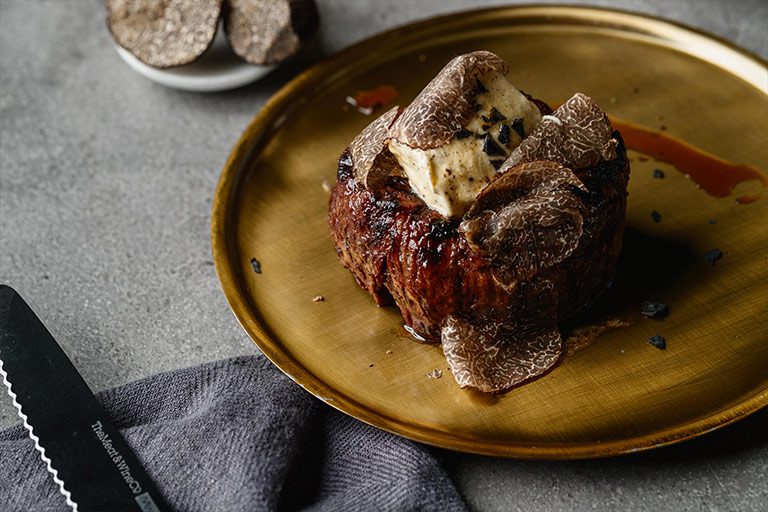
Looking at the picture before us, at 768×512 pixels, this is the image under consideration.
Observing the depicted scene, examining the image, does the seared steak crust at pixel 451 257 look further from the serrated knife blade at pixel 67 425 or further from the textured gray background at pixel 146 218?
the serrated knife blade at pixel 67 425

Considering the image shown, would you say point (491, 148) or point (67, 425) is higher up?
point (491, 148)

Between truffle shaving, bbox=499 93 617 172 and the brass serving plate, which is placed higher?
truffle shaving, bbox=499 93 617 172

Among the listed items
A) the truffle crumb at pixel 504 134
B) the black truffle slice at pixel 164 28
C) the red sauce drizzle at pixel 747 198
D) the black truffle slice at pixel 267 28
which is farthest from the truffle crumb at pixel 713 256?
the black truffle slice at pixel 164 28

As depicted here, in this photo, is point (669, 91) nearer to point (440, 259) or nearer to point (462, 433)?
point (440, 259)

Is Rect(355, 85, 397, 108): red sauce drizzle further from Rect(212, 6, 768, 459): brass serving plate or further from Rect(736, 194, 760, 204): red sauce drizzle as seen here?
Rect(736, 194, 760, 204): red sauce drizzle

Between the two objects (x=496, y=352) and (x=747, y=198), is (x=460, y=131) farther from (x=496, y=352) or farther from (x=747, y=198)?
(x=747, y=198)

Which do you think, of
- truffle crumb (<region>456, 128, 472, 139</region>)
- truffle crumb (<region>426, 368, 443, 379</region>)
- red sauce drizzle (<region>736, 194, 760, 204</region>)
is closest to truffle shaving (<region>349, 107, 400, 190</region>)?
truffle crumb (<region>456, 128, 472, 139</region>)

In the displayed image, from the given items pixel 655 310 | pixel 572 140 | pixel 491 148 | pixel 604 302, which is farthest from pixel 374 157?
pixel 655 310
